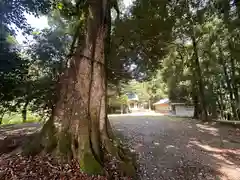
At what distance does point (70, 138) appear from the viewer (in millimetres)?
4039

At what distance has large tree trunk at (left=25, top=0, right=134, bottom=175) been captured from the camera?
3951 millimetres

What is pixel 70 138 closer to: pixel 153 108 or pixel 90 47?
pixel 90 47

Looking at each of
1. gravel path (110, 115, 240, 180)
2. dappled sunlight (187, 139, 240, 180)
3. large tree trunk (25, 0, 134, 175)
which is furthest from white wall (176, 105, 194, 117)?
large tree trunk (25, 0, 134, 175)

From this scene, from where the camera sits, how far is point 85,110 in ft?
14.1

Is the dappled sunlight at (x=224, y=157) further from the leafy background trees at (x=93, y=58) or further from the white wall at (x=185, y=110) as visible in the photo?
the white wall at (x=185, y=110)

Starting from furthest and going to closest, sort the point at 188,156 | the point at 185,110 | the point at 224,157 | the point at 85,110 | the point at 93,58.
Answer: the point at 185,110, the point at 224,157, the point at 188,156, the point at 93,58, the point at 85,110

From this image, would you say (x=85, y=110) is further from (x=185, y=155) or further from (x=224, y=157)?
(x=224, y=157)

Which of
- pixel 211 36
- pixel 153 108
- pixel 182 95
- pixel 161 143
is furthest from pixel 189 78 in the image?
pixel 153 108

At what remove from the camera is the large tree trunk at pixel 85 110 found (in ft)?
13.0

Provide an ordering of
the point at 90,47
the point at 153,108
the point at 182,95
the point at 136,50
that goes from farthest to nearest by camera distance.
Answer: the point at 153,108 < the point at 182,95 < the point at 136,50 < the point at 90,47

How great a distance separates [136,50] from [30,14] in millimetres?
4808

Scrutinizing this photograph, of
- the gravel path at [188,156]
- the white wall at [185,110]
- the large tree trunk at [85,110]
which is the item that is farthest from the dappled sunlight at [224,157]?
the white wall at [185,110]

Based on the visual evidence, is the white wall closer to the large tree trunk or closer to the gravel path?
the gravel path

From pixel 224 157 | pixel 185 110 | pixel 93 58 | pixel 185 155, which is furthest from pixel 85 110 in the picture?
pixel 185 110
